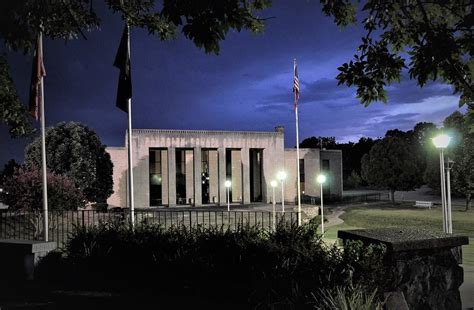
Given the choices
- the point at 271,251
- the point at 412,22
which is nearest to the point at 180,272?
the point at 271,251

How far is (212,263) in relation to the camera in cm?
639

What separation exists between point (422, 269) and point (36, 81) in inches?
472

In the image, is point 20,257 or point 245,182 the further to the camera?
point 245,182

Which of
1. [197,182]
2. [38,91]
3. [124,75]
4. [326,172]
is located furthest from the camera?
[326,172]

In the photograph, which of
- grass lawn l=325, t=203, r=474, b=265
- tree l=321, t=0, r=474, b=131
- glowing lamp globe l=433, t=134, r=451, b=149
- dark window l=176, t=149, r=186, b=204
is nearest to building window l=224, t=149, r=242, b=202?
dark window l=176, t=149, r=186, b=204

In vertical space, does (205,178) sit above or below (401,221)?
above

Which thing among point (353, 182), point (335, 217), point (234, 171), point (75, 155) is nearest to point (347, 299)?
point (75, 155)

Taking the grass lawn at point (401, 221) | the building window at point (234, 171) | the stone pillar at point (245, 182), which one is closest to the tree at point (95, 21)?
the grass lawn at point (401, 221)

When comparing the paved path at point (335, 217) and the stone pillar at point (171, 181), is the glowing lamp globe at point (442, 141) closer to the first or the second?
the paved path at point (335, 217)

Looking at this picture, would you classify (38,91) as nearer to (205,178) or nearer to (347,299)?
(347,299)

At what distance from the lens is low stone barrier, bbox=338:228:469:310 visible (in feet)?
16.6

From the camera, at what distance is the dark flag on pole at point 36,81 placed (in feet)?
44.0

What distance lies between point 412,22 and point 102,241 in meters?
5.70

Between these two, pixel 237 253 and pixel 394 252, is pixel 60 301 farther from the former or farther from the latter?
pixel 394 252
